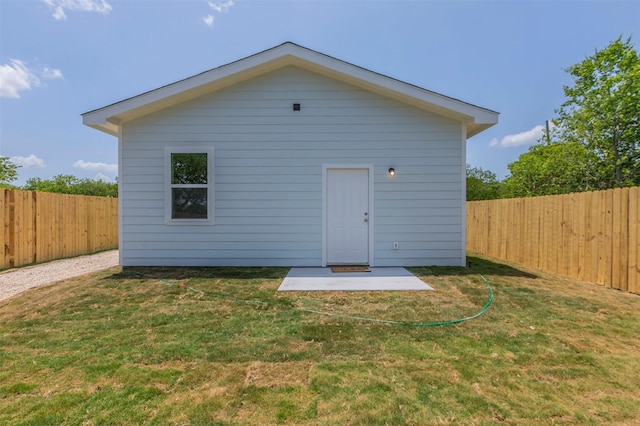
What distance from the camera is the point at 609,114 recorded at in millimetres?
8211

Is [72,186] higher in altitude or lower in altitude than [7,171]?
lower

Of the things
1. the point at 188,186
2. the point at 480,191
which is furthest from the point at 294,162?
the point at 480,191

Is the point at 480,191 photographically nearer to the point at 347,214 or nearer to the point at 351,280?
the point at 347,214

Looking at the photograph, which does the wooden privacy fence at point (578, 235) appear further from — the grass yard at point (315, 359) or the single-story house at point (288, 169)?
the single-story house at point (288, 169)

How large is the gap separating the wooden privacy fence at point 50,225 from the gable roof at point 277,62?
2934 millimetres

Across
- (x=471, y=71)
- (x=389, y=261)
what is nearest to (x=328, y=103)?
(x=389, y=261)

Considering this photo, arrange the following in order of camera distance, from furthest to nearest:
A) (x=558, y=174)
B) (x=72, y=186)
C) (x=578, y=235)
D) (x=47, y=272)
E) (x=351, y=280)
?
1. (x=72, y=186)
2. (x=558, y=174)
3. (x=47, y=272)
4. (x=578, y=235)
5. (x=351, y=280)

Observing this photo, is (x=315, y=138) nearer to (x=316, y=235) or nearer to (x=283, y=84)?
(x=283, y=84)

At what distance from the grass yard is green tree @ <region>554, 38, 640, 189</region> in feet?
20.3

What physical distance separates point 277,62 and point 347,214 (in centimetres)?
345

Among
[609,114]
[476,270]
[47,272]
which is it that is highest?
[609,114]

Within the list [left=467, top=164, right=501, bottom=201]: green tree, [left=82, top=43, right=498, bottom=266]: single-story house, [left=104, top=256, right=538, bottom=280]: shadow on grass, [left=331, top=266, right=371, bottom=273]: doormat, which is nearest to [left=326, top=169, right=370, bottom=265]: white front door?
[left=82, top=43, right=498, bottom=266]: single-story house

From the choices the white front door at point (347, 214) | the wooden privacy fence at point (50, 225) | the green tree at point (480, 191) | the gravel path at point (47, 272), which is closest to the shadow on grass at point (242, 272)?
the gravel path at point (47, 272)

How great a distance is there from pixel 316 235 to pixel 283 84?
10.7ft
